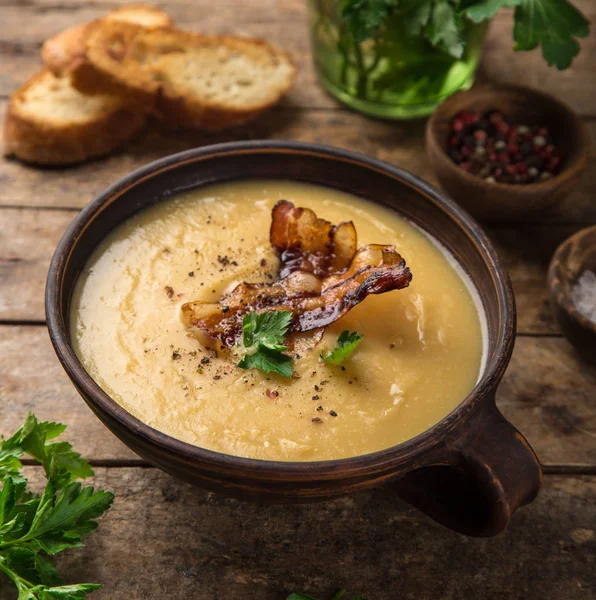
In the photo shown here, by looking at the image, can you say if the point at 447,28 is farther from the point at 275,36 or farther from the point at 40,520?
the point at 40,520

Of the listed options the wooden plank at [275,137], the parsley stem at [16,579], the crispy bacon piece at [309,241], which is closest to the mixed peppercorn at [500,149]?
the wooden plank at [275,137]

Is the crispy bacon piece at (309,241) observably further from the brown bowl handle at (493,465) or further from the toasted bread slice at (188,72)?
the toasted bread slice at (188,72)

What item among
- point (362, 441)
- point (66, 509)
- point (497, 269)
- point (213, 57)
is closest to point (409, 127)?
point (213, 57)

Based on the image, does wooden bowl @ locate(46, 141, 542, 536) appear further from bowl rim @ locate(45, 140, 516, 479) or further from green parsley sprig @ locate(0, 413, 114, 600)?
green parsley sprig @ locate(0, 413, 114, 600)

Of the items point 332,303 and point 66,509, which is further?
point 332,303

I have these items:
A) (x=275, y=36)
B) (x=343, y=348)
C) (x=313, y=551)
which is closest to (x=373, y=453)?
(x=343, y=348)

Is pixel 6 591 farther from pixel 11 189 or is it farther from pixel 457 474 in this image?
pixel 11 189
